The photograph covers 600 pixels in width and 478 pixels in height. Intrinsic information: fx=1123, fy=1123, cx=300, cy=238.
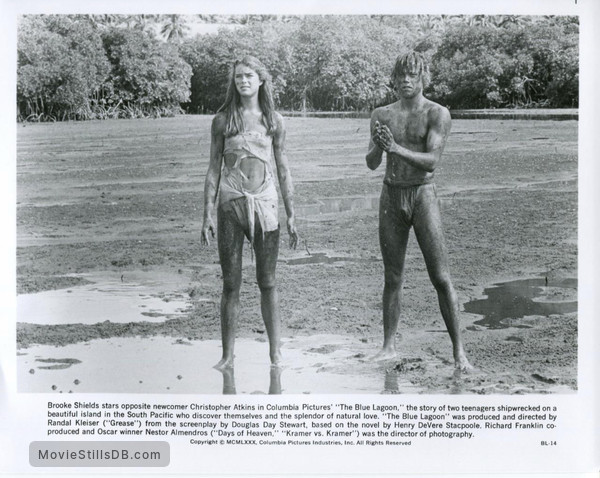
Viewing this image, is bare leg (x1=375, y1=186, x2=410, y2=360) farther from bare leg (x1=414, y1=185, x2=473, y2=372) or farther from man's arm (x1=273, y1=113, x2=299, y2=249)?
man's arm (x1=273, y1=113, x2=299, y2=249)

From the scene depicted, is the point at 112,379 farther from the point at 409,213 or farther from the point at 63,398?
the point at 409,213

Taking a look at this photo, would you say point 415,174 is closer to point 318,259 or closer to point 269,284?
point 318,259

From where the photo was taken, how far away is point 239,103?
7613 mm

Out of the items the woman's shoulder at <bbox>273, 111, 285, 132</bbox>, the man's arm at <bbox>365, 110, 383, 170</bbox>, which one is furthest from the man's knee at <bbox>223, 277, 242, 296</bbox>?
the man's arm at <bbox>365, 110, 383, 170</bbox>

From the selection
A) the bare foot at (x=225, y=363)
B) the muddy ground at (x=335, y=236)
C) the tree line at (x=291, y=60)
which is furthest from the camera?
the tree line at (x=291, y=60)

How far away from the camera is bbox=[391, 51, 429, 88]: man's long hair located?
24.8 ft

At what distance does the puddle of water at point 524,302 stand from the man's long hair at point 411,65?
1.65 meters

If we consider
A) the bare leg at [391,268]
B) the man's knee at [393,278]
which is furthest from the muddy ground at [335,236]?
the man's knee at [393,278]

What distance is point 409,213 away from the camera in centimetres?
759

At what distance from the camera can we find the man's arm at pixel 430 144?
7406 millimetres

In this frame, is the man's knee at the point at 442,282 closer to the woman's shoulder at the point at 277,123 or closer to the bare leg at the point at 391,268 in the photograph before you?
the bare leg at the point at 391,268

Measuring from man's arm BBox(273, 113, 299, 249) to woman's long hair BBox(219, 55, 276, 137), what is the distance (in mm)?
65

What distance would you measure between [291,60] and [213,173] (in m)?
1.25

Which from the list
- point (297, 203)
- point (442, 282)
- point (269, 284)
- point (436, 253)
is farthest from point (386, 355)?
point (297, 203)
